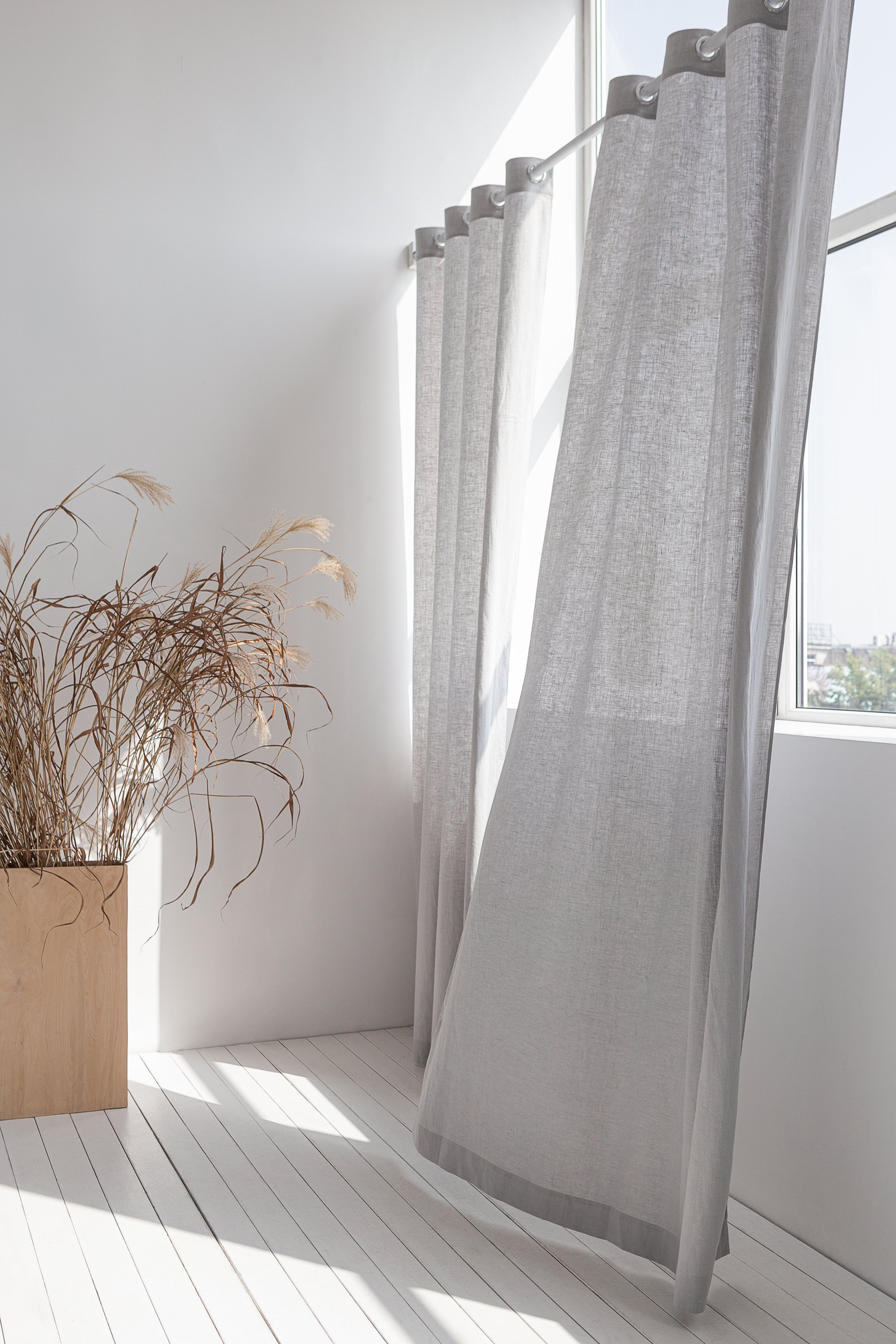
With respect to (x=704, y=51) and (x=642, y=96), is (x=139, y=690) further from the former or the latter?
(x=704, y=51)

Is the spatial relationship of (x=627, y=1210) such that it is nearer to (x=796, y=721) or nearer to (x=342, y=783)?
(x=796, y=721)

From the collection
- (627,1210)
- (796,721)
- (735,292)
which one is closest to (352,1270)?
(627,1210)

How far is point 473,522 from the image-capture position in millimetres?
2498

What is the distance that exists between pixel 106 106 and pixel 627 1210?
2.60m

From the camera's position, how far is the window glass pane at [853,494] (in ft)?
6.58

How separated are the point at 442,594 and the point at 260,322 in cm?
84

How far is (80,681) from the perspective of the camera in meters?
2.41

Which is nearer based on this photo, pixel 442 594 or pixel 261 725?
pixel 261 725

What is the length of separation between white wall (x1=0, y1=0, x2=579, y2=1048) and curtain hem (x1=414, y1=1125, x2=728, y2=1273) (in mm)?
888

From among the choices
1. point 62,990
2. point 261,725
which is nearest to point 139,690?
point 261,725

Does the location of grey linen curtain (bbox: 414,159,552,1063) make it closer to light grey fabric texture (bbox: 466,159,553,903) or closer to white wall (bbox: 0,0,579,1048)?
light grey fabric texture (bbox: 466,159,553,903)

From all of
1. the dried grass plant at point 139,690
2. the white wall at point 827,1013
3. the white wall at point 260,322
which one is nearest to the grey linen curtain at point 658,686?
the white wall at point 827,1013

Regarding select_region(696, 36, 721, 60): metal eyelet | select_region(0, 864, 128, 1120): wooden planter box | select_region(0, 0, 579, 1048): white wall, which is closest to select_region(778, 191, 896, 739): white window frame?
select_region(696, 36, 721, 60): metal eyelet

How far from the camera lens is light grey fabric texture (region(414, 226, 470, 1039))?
258 cm
